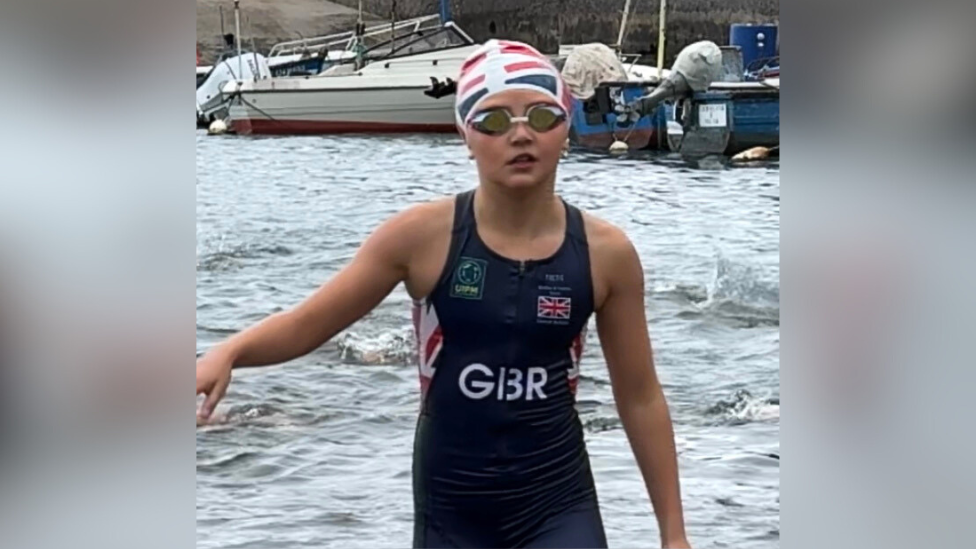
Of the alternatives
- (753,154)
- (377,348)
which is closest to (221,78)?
(377,348)

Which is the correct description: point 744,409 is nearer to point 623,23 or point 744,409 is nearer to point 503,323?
point 503,323

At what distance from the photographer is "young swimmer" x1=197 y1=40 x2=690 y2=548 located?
2.98m

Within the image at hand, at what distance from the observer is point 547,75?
10.1 ft

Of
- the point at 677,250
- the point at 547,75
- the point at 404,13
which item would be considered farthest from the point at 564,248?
the point at 404,13

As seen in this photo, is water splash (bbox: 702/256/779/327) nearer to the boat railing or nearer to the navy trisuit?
the navy trisuit

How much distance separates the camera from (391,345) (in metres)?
3.44

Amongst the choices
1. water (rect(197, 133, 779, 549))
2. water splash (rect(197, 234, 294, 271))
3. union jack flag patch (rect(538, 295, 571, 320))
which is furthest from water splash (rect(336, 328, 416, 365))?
union jack flag patch (rect(538, 295, 571, 320))

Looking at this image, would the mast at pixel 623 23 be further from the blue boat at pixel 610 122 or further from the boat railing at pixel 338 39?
the boat railing at pixel 338 39
